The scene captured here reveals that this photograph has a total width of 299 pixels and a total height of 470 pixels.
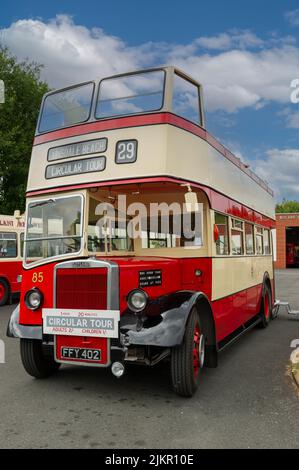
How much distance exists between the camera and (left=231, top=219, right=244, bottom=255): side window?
707 cm

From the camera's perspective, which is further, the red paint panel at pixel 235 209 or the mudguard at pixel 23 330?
the red paint panel at pixel 235 209

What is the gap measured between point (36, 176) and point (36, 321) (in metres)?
1.85

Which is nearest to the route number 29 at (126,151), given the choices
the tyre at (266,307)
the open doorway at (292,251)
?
the tyre at (266,307)

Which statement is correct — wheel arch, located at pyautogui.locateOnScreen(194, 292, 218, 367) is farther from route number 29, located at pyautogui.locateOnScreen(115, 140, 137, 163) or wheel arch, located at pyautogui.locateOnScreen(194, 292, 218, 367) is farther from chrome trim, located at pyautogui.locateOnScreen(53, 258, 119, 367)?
route number 29, located at pyautogui.locateOnScreen(115, 140, 137, 163)

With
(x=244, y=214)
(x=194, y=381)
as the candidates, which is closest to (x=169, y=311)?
(x=194, y=381)

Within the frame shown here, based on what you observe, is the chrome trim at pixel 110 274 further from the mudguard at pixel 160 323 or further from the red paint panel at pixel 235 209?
the red paint panel at pixel 235 209

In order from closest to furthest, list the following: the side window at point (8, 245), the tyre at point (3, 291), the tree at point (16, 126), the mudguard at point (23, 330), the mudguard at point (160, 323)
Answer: the mudguard at point (160, 323)
the mudguard at point (23, 330)
the tyre at point (3, 291)
the side window at point (8, 245)
the tree at point (16, 126)

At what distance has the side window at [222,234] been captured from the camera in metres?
6.20

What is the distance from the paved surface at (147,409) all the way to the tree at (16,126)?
1813 cm

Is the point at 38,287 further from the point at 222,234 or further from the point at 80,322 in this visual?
the point at 222,234

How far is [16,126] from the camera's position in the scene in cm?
2308

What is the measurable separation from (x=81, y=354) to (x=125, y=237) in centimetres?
222

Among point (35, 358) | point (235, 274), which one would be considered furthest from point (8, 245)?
point (35, 358)
